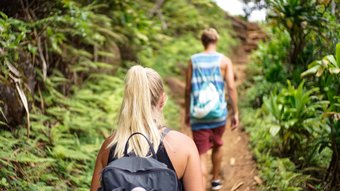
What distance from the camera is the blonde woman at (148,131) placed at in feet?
8.11

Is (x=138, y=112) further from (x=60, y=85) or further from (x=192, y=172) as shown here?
(x=60, y=85)

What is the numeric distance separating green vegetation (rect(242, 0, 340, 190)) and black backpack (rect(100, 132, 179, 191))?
254 centimetres

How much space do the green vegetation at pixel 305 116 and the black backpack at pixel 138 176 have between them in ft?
8.34

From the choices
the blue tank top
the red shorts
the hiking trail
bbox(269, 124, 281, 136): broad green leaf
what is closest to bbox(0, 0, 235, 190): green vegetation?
the hiking trail

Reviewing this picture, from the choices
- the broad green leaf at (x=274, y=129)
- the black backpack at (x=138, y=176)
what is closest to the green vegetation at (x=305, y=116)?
A: the broad green leaf at (x=274, y=129)

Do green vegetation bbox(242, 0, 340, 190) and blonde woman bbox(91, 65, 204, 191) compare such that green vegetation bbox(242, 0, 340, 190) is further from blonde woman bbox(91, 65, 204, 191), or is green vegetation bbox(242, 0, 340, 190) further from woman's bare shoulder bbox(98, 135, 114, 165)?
woman's bare shoulder bbox(98, 135, 114, 165)

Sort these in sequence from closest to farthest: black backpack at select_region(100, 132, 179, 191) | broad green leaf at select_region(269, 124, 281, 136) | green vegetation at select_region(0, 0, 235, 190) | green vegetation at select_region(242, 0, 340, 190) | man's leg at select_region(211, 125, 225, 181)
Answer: black backpack at select_region(100, 132, 179, 191), green vegetation at select_region(0, 0, 235, 190), green vegetation at select_region(242, 0, 340, 190), man's leg at select_region(211, 125, 225, 181), broad green leaf at select_region(269, 124, 281, 136)

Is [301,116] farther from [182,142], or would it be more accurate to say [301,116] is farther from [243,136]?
[182,142]

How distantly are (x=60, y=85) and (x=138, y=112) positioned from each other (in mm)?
4707

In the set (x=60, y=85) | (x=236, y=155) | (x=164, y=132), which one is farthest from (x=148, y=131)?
(x=236, y=155)

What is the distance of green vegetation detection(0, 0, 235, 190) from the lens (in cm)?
452

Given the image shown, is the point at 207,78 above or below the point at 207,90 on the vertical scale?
above

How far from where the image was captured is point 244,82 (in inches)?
450

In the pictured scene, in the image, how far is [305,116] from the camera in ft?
18.4
